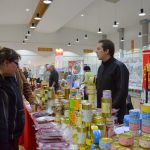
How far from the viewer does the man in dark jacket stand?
9.65ft

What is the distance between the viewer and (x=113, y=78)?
10.1 feet

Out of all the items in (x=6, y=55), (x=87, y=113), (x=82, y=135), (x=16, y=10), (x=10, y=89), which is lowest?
(x=82, y=135)

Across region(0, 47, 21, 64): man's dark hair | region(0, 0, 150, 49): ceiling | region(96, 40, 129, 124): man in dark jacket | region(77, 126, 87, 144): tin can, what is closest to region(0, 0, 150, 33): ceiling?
region(0, 0, 150, 49): ceiling

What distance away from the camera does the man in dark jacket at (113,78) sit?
2941 mm

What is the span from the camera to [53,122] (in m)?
2.74

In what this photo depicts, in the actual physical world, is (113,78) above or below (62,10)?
below

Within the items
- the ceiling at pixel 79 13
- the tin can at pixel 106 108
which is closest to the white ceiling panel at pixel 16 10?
the ceiling at pixel 79 13

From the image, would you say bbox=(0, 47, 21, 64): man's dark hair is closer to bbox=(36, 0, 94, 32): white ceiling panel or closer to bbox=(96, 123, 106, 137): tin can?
bbox=(96, 123, 106, 137): tin can

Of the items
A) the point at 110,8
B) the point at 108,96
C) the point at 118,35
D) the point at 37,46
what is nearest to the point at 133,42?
the point at 118,35

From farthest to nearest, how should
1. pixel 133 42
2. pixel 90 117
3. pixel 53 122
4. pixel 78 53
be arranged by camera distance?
pixel 78 53 < pixel 133 42 < pixel 53 122 < pixel 90 117

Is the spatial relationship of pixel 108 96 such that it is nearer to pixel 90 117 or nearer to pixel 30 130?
pixel 90 117

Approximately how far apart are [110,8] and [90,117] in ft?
44.2

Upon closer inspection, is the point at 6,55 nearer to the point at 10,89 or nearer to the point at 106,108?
the point at 10,89

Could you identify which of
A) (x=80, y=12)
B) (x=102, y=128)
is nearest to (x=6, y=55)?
(x=102, y=128)
